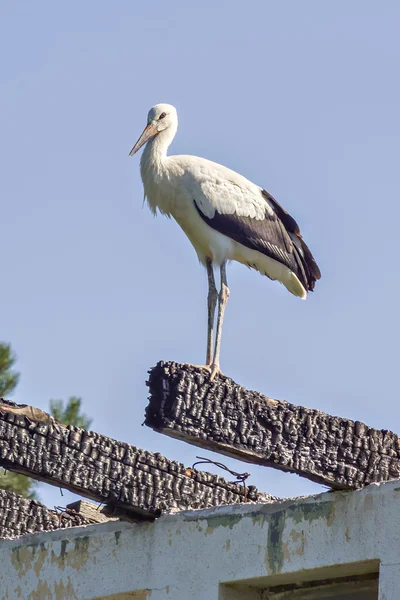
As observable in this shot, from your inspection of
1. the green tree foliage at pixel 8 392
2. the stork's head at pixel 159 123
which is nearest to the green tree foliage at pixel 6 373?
the green tree foliage at pixel 8 392

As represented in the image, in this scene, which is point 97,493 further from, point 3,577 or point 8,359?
point 8,359

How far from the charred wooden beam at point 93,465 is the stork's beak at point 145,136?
14.5 feet

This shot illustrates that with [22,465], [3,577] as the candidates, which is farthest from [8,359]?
[22,465]

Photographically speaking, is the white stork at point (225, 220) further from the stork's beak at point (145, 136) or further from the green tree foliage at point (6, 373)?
the green tree foliage at point (6, 373)

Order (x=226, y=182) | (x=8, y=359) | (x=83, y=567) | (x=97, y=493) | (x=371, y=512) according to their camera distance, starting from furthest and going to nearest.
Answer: (x=8, y=359), (x=226, y=182), (x=83, y=567), (x=97, y=493), (x=371, y=512)

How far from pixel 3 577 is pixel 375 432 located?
109 inches

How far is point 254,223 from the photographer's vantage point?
12.0 meters

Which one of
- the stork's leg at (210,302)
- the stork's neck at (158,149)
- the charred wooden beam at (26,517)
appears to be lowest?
the charred wooden beam at (26,517)

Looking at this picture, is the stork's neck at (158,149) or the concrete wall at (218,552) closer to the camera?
the concrete wall at (218,552)

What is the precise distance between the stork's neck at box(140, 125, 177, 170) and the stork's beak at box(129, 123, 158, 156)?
0.04 m

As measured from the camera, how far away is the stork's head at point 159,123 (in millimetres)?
12734

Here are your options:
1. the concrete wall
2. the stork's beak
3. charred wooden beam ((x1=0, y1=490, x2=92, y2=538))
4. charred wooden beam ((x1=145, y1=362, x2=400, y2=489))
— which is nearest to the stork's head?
the stork's beak

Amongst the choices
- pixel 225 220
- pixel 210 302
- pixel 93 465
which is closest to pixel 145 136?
pixel 225 220

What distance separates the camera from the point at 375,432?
7977 mm
